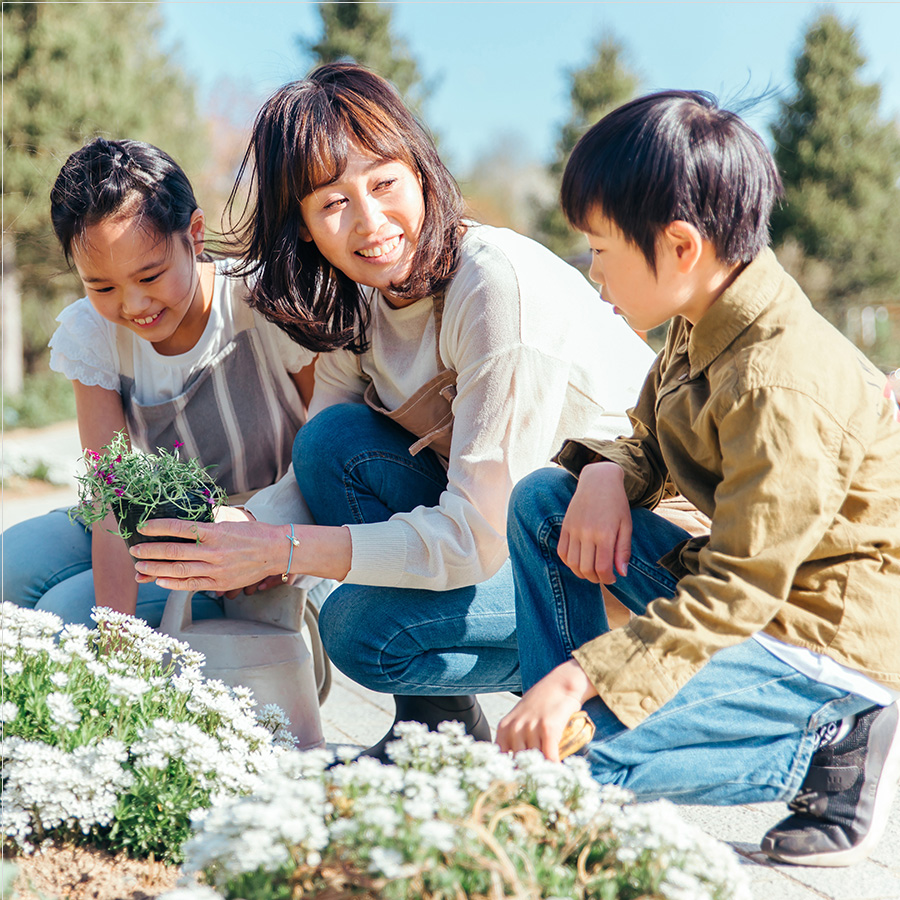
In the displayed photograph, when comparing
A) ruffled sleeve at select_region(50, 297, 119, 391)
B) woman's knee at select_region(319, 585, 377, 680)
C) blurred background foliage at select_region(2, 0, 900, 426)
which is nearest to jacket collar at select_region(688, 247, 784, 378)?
woman's knee at select_region(319, 585, 377, 680)

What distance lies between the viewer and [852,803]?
1.55 m

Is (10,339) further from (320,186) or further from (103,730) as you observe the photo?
(103,730)

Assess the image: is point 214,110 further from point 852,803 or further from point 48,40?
point 852,803

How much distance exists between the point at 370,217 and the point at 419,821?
1381mm

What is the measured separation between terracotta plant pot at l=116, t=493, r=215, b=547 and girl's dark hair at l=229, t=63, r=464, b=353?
0.57 metres

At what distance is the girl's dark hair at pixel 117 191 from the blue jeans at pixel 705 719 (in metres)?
1.32

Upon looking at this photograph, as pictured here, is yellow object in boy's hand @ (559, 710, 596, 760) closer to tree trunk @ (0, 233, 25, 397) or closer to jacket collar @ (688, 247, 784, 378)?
jacket collar @ (688, 247, 784, 378)

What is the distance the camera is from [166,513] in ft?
6.12

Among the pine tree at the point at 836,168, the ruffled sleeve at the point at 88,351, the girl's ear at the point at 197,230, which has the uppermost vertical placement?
the pine tree at the point at 836,168

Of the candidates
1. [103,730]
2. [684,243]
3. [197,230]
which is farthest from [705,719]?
[197,230]

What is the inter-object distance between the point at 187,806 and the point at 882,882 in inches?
46.5

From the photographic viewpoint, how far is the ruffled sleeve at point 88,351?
2529 millimetres

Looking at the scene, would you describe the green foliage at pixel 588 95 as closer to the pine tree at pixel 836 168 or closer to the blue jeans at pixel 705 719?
the pine tree at pixel 836 168

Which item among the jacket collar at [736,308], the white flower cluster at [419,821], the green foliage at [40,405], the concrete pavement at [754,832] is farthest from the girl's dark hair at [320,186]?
the green foliage at [40,405]
